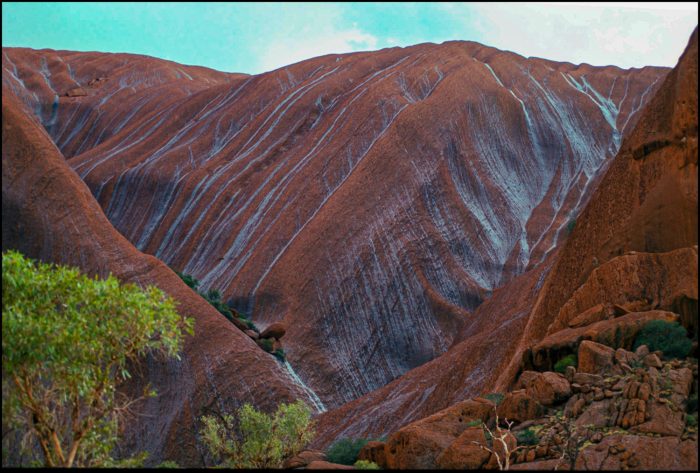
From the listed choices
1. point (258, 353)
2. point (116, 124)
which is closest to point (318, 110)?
point (116, 124)

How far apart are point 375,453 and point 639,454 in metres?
6.94

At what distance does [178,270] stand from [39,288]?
44638 millimetres

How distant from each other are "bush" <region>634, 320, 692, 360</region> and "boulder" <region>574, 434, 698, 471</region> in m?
2.96

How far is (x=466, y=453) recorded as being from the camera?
17.0m

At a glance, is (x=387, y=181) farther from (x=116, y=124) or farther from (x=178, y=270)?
(x=116, y=124)

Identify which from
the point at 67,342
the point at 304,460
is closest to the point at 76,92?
the point at 304,460

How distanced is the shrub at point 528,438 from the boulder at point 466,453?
0.66 m

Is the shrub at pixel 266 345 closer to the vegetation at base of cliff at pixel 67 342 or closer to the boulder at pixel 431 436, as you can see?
the boulder at pixel 431 436

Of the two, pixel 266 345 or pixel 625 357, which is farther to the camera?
pixel 266 345

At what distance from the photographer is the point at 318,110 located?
72.5m

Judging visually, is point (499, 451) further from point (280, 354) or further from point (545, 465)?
point (280, 354)

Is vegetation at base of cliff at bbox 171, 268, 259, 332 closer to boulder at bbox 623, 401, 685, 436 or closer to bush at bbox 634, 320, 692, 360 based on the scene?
bush at bbox 634, 320, 692, 360

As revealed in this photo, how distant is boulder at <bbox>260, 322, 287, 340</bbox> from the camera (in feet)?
156

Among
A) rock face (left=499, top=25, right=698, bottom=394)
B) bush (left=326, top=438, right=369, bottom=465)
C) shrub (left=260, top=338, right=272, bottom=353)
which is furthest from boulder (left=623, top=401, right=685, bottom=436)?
shrub (left=260, top=338, right=272, bottom=353)
